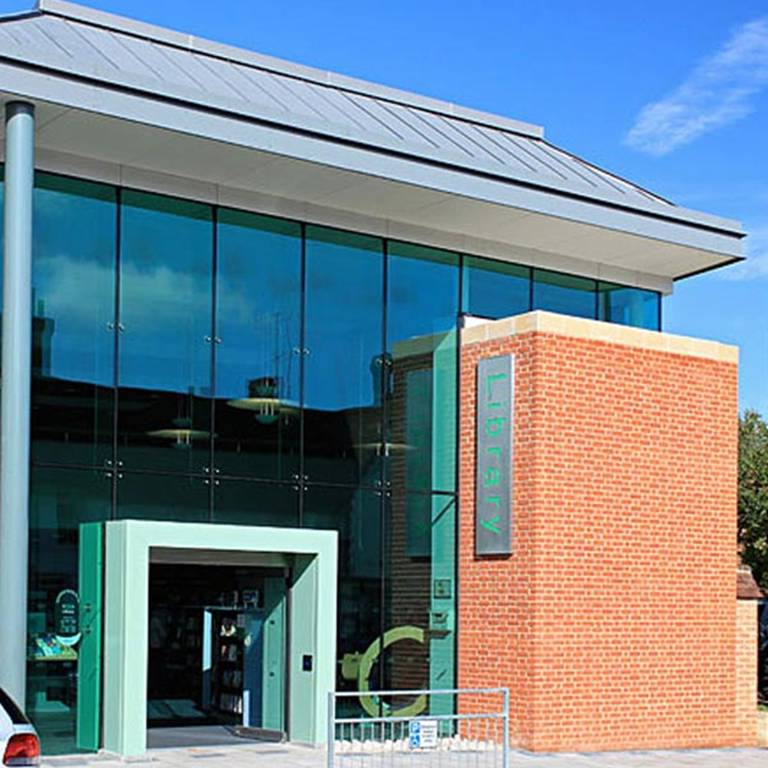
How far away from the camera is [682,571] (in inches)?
795

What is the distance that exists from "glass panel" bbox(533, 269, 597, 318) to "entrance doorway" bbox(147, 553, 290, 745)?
5.69 metres

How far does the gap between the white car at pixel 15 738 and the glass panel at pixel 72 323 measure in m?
6.66

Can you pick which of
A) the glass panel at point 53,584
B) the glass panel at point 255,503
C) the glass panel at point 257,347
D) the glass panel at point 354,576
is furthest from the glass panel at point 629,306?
the glass panel at point 53,584

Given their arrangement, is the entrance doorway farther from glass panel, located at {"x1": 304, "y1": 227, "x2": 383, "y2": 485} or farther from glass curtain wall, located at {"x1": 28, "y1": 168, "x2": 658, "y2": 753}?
glass panel, located at {"x1": 304, "y1": 227, "x2": 383, "y2": 485}

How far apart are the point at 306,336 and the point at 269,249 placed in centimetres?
119

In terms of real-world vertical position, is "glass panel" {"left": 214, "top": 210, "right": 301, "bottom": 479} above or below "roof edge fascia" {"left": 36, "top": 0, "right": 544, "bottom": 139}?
below

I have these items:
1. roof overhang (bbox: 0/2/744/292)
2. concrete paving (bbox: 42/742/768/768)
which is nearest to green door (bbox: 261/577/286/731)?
concrete paving (bbox: 42/742/768/768)

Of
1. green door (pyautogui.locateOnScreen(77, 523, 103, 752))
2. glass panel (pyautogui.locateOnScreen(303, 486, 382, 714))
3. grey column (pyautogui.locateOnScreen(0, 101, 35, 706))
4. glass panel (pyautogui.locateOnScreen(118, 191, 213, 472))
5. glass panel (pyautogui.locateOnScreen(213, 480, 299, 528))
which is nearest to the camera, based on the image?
grey column (pyautogui.locateOnScreen(0, 101, 35, 706))

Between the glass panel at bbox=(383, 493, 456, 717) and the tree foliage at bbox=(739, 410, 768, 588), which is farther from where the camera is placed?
the tree foliage at bbox=(739, 410, 768, 588)

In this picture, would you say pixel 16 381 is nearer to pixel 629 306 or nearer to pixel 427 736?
pixel 427 736

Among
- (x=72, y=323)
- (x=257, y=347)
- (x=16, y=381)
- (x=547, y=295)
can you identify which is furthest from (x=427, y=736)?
(x=547, y=295)

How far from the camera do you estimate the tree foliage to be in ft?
124

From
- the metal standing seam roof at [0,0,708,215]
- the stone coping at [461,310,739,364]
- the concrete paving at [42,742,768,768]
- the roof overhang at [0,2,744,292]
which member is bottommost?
the concrete paving at [42,742,768,768]

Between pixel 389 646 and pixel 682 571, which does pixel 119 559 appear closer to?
pixel 389 646
